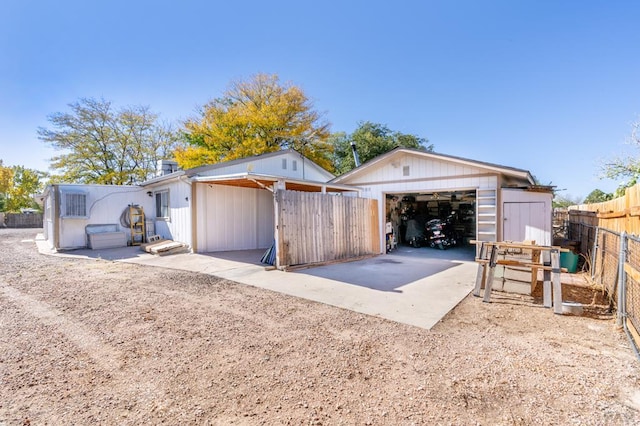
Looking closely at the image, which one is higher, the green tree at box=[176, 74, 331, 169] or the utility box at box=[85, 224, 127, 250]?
the green tree at box=[176, 74, 331, 169]

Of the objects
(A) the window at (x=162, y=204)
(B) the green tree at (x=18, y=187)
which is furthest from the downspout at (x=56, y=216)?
(B) the green tree at (x=18, y=187)

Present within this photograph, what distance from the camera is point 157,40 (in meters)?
11.3

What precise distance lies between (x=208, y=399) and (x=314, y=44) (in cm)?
1356

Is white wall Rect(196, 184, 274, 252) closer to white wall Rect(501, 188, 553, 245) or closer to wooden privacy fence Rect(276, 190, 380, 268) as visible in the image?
wooden privacy fence Rect(276, 190, 380, 268)

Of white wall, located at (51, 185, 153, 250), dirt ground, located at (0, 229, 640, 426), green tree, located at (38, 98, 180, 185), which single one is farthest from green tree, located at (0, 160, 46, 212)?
dirt ground, located at (0, 229, 640, 426)

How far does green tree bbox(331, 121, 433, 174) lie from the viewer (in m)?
22.6

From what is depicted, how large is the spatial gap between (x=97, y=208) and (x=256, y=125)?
35.8 feet

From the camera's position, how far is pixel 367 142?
22.6 meters

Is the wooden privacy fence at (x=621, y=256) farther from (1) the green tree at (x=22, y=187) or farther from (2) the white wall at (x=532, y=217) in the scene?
(1) the green tree at (x=22, y=187)

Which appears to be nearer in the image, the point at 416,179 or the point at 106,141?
the point at 416,179

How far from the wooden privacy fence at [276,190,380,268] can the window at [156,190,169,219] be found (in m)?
6.69

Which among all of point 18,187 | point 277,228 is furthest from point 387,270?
point 18,187

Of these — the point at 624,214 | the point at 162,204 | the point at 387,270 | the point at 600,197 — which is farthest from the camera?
the point at 600,197

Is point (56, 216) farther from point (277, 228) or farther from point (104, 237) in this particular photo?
point (277, 228)
